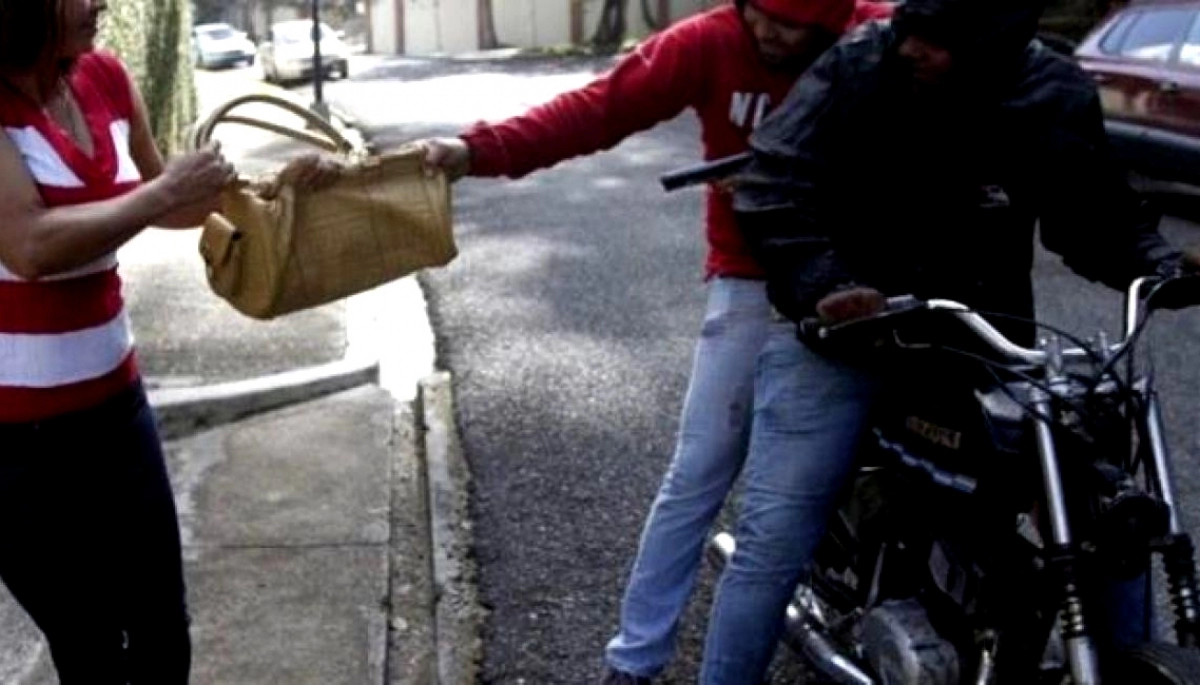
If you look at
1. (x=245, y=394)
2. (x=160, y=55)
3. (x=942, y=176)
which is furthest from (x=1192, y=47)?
(x=160, y=55)

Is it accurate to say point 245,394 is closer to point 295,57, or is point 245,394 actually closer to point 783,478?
point 783,478

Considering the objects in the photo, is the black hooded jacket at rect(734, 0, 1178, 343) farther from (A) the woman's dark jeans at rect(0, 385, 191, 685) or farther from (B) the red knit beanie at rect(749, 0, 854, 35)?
(A) the woman's dark jeans at rect(0, 385, 191, 685)

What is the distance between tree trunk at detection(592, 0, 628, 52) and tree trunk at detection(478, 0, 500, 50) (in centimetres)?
631

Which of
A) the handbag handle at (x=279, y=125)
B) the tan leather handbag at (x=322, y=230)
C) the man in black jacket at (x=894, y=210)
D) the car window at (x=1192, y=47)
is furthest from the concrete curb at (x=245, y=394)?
the car window at (x=1192, y=47)

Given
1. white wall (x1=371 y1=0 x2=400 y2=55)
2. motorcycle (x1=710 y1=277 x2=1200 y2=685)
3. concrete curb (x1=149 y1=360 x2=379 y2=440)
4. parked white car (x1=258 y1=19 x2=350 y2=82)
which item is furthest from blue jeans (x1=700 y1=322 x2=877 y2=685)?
white wall (x1=371 y1=0 x2=400 y2=55)

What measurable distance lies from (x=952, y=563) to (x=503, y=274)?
22.8ft

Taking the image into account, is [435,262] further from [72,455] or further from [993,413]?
[993,413]

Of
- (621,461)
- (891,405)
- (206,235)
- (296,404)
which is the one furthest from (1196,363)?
(206,235)

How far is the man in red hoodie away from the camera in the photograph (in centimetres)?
352

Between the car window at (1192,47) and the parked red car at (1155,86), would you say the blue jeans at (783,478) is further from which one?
the car window at (1192,47)

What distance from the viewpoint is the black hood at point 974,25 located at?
3.03 metres

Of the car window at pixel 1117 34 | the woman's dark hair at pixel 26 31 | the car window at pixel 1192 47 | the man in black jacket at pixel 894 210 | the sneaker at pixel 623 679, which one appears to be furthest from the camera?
the car window at pixel 1117 34

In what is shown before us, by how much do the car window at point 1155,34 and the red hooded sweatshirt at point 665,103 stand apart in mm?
8263

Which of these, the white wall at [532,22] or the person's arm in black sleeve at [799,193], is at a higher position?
the person's arm in black sleeve at [799,193]
